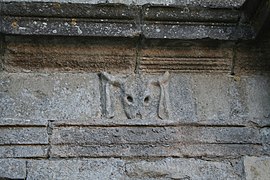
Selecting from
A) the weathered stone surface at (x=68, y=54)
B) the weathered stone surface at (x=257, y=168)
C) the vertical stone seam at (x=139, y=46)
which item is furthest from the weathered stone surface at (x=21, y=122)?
→ the weathered stone surface at (x=257, y=168)

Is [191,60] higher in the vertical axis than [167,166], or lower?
higher

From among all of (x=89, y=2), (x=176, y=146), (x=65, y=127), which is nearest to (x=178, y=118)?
(x=176, y=146)

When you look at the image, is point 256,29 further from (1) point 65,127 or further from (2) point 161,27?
(1) point 65,127

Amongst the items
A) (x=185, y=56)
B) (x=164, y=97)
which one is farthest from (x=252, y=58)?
(x=164, y=97)

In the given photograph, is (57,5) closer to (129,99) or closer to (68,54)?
(68,54)

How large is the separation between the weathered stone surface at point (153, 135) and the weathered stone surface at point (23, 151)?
8 centimetres

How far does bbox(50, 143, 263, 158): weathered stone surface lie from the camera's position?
2801 millimetres

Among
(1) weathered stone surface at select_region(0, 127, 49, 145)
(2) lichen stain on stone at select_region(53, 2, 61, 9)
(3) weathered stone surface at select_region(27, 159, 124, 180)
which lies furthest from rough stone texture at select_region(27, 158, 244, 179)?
(2) lichen stain on stone at select_region(53, 2, 61, 9)

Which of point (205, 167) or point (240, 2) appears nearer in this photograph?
point (205, 167)

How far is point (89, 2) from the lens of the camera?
3123 millimetres

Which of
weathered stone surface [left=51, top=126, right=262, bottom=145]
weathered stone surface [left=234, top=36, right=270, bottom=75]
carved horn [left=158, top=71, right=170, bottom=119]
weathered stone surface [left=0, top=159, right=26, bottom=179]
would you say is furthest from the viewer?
weathered stone surface [left=234, top=36, right=270, bottom=75]

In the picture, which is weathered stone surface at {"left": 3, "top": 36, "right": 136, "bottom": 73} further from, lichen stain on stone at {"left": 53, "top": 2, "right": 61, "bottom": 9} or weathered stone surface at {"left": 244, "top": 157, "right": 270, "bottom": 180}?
weathered stone surface at {"left": 244, "top": 157, "right": 270, "bottom": 180}

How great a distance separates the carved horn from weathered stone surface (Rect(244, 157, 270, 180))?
1.50 feet

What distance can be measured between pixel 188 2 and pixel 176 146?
79cm
